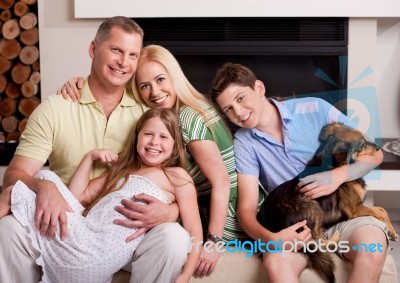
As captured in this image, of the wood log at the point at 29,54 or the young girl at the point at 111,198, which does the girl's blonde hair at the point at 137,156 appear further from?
the wood log at the point at 29,54

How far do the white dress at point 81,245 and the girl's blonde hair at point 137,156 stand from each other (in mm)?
114

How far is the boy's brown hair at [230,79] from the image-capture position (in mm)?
1960

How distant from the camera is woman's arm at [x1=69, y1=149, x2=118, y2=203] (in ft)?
6.33

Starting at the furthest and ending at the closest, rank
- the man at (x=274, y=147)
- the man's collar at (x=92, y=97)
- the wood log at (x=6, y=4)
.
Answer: the wood log at (x=6, y=4)
the man's collar at (x=92, y=97)
the man at (x=274, y=147)

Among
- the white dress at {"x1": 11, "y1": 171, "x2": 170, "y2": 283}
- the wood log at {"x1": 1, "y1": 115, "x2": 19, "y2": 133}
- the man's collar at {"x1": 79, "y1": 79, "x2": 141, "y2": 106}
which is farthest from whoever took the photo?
the wood log at {"x1": 1, "y1": 115, "x2": 19, "y2": 133}

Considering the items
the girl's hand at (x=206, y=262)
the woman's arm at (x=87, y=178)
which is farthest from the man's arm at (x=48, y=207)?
the girl's hand at (x=206, y=262)

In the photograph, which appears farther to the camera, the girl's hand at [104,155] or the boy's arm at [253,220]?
the girl's hand at [104,155]

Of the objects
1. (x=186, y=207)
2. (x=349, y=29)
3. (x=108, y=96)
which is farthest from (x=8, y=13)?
(x=186, y=207)

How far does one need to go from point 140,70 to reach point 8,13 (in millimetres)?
1611

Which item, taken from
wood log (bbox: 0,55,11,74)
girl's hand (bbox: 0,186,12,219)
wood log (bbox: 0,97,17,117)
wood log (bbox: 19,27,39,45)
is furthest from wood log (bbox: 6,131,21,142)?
girl's hand (bbox: 0,186,12,219)

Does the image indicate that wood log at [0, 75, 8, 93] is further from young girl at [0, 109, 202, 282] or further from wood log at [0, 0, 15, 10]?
young girl at [0, 109, 202, 282]

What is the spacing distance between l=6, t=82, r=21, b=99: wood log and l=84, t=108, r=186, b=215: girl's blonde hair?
1639 mm

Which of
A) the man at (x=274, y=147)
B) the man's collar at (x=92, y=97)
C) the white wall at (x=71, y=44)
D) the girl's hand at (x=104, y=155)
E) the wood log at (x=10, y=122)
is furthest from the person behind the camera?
the wood log at (x=10, y=122)

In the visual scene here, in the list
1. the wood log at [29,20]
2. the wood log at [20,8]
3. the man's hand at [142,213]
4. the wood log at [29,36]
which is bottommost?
the man's hand at [142,213]
